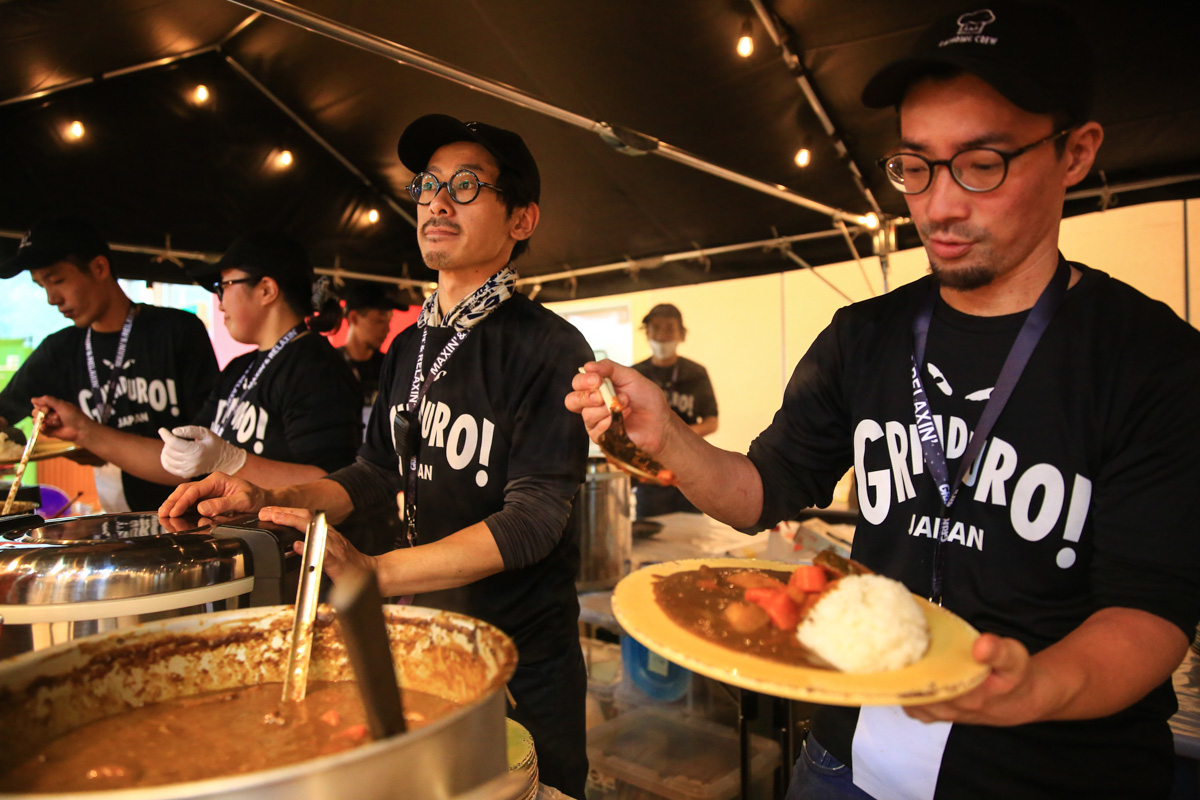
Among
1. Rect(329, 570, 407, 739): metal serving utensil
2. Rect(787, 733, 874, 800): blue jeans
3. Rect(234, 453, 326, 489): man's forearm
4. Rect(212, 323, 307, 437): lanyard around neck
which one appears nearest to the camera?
Rect(329, 570, 407, 739): metal serving utensil

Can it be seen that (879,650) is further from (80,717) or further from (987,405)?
(80,717)

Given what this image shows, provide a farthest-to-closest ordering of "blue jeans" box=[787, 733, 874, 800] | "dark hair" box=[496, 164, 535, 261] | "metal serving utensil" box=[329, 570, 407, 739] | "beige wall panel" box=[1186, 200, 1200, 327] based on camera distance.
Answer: "beige wall panel" box=[1186, 200, 1200, 327] → "dark hair" box=[496, 164, 535, 261] → "blue jeans" box=[787, 733, 874, 800] → "metal serving utensil" box=[329, 570, 407, 739]

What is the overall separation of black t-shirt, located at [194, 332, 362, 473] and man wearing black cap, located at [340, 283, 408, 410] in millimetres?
3728

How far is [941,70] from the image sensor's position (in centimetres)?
136

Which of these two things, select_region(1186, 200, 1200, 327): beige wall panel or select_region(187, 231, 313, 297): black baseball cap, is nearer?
select_region(187, 231, 313, 297): black baseball cap

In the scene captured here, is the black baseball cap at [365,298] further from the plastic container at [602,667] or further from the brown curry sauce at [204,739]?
the brown curry sauce at [204,739]

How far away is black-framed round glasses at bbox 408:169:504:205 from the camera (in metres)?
2.07

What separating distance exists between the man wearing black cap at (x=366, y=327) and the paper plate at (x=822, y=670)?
596 centimetres

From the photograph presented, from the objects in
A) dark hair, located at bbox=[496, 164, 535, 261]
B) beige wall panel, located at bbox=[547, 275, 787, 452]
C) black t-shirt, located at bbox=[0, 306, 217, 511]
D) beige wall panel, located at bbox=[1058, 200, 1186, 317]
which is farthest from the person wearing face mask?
dark hair, located at bbox=[496, 164, 535, 261]

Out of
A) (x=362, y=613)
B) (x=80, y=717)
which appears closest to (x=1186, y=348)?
(x=362, y=613)

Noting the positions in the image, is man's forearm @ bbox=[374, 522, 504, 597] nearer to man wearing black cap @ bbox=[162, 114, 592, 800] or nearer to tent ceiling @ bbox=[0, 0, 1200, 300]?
man wearing black cap @ bbox=[162, 114, 592, 800]

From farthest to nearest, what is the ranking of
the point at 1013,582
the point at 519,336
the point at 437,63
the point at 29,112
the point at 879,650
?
the point at 29,112 → the point at 437,63 → the point at 519,336 → the point at 1013,582 → the point at 879,650

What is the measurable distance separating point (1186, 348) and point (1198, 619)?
0.45 m

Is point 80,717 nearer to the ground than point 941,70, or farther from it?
nearer to the ground
